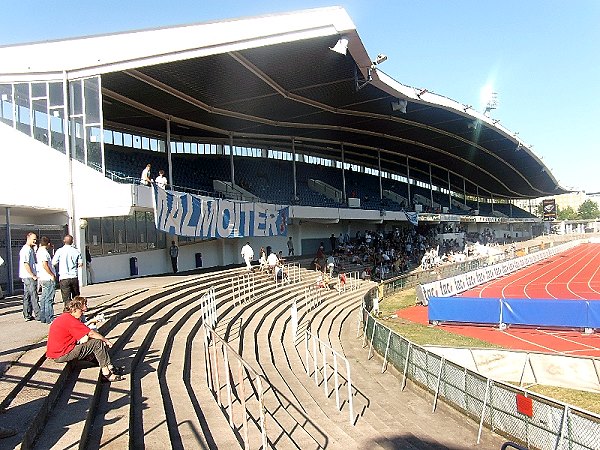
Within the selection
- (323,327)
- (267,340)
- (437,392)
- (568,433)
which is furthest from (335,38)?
(568,433)

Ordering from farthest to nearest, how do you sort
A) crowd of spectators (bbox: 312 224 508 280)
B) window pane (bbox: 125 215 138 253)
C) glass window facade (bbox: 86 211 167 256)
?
crowd of spectators (bbox: 312 224 508 280)
window pane (bbox: 125 215 138 253)
glass window facade (bbox: 86 211 167 256)

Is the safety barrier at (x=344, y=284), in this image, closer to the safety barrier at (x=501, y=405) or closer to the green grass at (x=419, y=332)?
the green grass at (x=419, y=332)

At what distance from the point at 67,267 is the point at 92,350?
3.18m

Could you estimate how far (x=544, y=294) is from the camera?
26.3 meters

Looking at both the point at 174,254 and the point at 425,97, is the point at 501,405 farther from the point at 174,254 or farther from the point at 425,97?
the point at 425,97

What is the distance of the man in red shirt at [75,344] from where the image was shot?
6156 millimetres

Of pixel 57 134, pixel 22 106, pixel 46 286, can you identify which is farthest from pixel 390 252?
pixel 46 286

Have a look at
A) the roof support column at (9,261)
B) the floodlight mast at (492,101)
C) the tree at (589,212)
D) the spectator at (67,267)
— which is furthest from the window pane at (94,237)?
the tree at (589,212)

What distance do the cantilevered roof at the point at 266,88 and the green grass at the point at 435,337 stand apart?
968 cm

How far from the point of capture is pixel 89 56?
15898 mm

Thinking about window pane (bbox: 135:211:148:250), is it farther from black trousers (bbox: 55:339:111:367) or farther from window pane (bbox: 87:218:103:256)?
black trousers (bbox: 55:339:111:367)

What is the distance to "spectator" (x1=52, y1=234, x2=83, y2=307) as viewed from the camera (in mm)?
8898

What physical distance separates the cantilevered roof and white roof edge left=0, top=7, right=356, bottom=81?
0.10ft

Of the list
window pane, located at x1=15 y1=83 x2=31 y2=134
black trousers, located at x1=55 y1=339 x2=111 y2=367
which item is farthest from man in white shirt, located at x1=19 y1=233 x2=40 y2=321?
window pane, located at x1=15 y1=83 x2=31 y2=134
